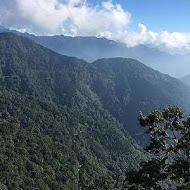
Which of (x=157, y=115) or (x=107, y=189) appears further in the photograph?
(x=107, y=189)

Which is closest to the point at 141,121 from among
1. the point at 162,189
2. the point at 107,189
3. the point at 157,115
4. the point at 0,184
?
the point at 157,115

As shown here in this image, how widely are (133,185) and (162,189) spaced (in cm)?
264

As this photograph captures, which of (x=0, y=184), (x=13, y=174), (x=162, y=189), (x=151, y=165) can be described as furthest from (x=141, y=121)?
(x=13, y=174)

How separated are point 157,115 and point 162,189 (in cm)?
638

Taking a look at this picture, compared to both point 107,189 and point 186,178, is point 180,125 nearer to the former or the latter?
point 186,178

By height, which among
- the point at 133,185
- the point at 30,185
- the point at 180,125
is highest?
the point at 180,125

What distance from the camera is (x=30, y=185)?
642 feet

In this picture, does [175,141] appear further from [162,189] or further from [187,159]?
[162,189]

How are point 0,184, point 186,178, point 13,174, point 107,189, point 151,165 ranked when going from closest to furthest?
point 186,178 < point 151,165 < point 107,189 < point 0,184 < point 13,174

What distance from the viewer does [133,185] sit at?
34.8 metres

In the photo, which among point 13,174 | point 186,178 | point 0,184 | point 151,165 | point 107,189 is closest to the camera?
point 186,178

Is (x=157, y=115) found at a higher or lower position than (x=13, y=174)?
higher

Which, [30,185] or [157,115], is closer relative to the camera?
[157,115]

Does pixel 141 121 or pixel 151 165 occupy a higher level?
pixel 141 121
